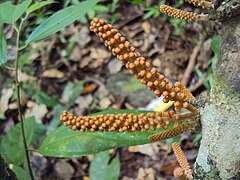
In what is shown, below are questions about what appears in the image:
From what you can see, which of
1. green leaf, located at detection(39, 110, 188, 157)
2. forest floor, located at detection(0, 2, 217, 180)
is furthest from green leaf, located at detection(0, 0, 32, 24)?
forest floor, located at detection(0, 2, 217, 180)

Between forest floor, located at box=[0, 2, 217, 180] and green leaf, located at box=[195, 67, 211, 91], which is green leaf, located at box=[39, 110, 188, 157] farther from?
green leaf, located at box=[195, 67, 211, 91]

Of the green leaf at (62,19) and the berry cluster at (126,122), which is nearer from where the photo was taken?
the berry cluster at (126,122)

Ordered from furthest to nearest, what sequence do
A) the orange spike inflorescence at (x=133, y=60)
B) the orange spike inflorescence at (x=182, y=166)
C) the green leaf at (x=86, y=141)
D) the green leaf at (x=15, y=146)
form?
the green leaf at (x=15, y=146) → the green leaf at (x=86, y=141) → the orange spike inflorescence at (x=182, y=166) → the orange spike inflorescence at (x=133, y=60)

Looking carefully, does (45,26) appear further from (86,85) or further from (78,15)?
(86,85)

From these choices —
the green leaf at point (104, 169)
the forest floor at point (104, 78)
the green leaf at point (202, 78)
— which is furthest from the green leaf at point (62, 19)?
the green leaf at point (202, 78)

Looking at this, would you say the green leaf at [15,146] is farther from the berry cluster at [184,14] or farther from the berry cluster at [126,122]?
the berry cluster at [184,14]

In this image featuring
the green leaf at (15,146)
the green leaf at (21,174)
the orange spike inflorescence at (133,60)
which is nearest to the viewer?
the orange spike inflorescence at (133,60)
